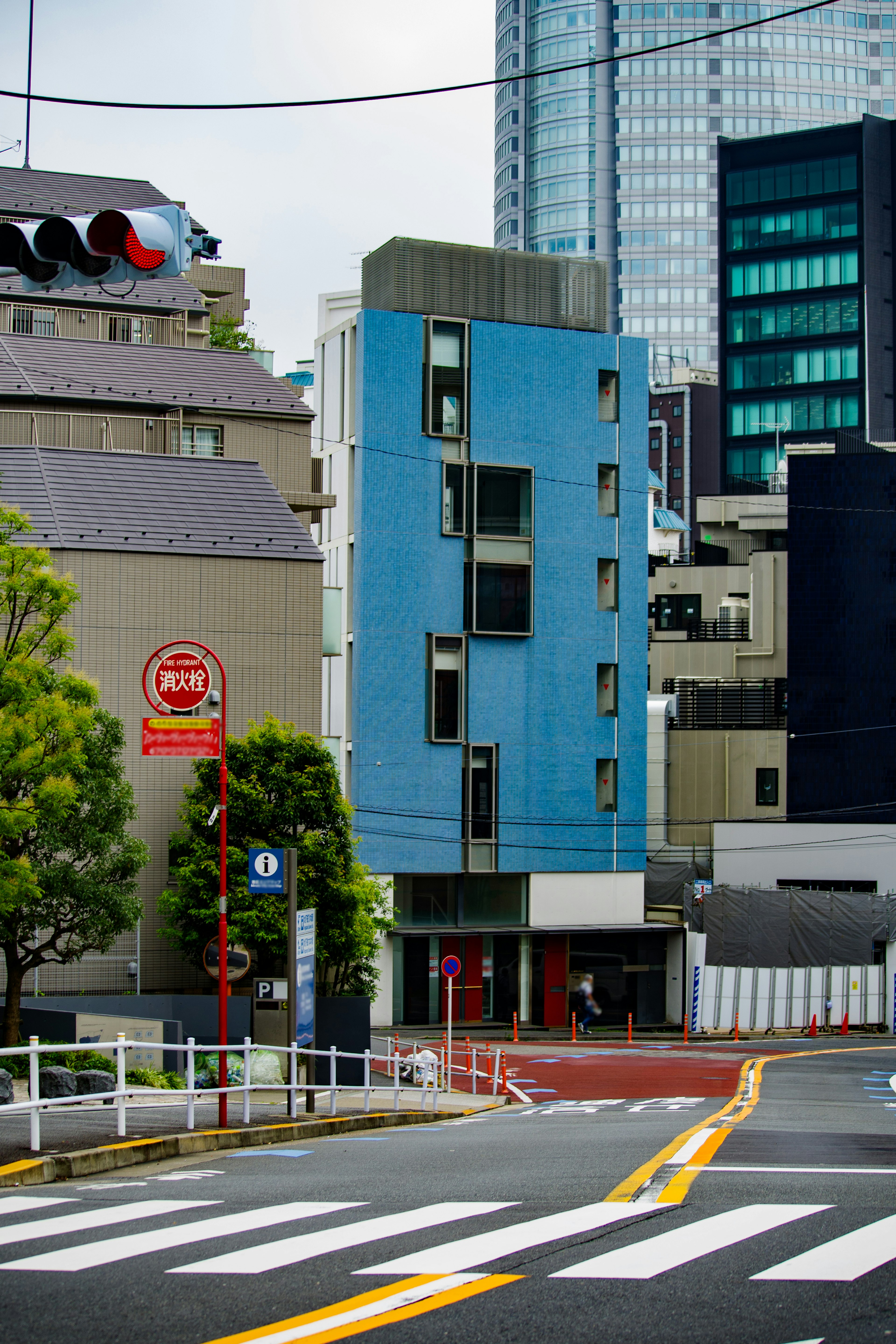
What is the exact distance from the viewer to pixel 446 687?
47906mm

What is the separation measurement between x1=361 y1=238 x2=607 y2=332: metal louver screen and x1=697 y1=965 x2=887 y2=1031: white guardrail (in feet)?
71.7

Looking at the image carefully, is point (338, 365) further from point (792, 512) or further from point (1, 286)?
point (792, 512)

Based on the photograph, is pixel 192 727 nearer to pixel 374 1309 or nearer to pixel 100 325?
pixel 374 1309

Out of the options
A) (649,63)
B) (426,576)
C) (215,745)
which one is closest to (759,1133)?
(215,745)

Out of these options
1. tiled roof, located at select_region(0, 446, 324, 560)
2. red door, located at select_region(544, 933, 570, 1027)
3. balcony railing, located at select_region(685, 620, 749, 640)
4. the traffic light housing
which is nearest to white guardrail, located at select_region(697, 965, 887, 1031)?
red door, located at select_region(544, 933, 570, 1027)

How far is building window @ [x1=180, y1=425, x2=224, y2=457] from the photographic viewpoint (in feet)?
139

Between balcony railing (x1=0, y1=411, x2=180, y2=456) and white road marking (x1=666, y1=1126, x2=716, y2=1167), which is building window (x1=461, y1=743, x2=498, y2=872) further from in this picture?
white road marking (x1=666, y1=1126, x2=716, y2=1167)

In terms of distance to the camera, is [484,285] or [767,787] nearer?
[484,285]

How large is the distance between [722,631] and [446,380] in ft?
97.3

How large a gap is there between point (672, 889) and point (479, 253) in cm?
2294

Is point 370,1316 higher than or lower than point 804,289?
lower

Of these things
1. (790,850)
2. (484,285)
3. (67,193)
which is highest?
(67,193)

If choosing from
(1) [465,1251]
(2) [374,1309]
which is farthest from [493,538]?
(2) [374,1309]

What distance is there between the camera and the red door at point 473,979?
47031 mm
